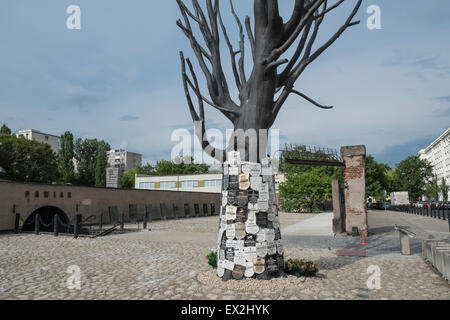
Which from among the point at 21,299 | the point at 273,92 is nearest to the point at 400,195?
the point at 273,92

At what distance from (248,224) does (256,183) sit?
805 mm

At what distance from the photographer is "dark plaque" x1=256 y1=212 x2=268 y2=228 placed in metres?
5.96

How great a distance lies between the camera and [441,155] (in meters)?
96.9

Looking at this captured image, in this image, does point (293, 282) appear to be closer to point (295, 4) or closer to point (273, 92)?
point (273, 92)

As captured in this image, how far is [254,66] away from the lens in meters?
6.65

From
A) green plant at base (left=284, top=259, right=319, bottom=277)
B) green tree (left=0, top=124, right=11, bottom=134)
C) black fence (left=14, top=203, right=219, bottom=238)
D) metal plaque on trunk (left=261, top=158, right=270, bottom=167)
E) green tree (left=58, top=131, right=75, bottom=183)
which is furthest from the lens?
green tree (left=58, top=131, right=75, bottom=183)

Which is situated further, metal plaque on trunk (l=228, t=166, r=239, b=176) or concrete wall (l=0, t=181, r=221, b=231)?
concrete wall (l=0, t=181, r=221, b=231)

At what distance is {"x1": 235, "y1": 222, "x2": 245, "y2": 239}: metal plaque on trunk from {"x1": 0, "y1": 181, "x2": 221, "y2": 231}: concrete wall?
607 inches

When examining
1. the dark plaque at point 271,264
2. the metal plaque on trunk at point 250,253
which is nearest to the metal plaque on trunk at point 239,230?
the metal plaque on trunk at point 250,253

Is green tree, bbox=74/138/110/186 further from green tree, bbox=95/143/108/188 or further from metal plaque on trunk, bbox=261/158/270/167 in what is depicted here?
metal plaque on trunk, bbox=261/158/270/167

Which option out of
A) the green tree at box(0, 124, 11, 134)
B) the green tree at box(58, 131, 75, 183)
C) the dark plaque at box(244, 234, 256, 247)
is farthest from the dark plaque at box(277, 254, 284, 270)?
the green tree at box(58, 131, 75, 183)

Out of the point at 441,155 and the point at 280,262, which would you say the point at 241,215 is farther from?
the point at 441,155

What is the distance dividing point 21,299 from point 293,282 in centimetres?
484

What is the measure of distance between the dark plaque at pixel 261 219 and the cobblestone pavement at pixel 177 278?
3.41ft
